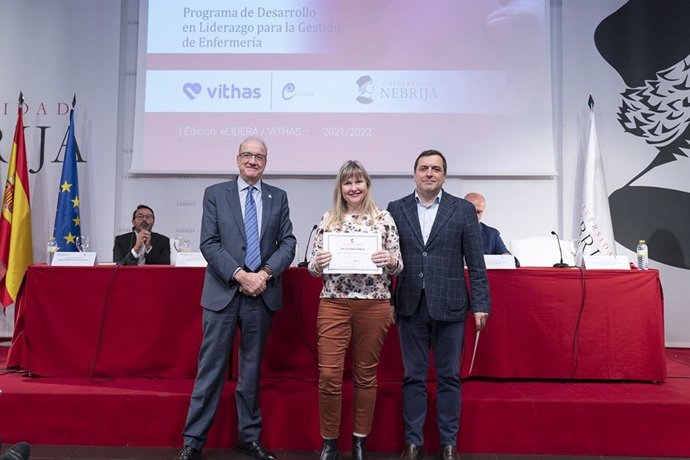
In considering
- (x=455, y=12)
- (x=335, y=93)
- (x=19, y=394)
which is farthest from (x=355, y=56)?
(x=19, y=394)

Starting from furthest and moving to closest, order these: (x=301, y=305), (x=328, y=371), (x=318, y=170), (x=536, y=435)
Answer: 1. (x=318, y=170)
2. (x=301, y=305)
3. (x=536, y=435)
4. (x=328, y=371)

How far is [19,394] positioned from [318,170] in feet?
9.96

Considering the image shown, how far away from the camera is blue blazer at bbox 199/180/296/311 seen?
98.4 inches

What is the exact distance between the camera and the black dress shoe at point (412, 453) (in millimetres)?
2457

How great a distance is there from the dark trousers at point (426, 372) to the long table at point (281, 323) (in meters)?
0.70

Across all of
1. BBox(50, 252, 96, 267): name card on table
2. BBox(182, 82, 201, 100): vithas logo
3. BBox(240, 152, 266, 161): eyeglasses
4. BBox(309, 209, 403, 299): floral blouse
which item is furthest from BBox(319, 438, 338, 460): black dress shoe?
BBox(182, 82, 201, 100): vithas logo

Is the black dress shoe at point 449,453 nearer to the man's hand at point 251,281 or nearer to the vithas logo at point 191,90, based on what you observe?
the man's hand at point 251,281

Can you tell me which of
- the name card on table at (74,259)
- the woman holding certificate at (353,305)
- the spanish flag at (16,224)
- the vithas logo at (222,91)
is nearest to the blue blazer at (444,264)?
the woman holding certificate at (353,305)

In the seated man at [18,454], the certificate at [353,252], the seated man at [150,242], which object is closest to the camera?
the seated man at [18,454]

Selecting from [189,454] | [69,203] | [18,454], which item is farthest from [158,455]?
[69,203]

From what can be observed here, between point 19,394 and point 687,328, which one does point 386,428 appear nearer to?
point 19,394

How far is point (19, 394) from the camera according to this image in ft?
9.02

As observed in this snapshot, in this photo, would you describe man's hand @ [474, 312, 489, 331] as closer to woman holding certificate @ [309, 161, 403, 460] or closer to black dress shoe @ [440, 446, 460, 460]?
woman holding certificate @ [309, 161, 403, 460]

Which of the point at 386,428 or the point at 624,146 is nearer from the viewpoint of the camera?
the point at 386,428
